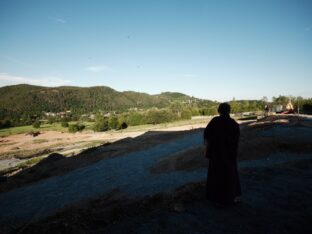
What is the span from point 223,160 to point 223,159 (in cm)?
2

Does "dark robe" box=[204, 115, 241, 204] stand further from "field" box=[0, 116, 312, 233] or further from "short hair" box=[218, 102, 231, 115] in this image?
"field" box=[0, 116, 312, 233]

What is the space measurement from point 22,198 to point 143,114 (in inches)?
3257

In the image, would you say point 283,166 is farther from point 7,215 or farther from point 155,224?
point 7,215

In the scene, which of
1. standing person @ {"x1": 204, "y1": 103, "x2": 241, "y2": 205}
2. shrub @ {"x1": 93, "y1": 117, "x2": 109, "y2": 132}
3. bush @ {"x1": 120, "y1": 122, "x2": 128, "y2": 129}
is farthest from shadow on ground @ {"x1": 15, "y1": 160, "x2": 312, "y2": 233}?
bush @ {"x1": 120, "y1": 122, "x2": 128, "y2": 129}

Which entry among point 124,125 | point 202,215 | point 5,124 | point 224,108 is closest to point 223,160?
point 224,108

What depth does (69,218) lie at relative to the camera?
22.4 ft

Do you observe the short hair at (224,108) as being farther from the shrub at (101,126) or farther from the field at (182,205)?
the shrub at (101,126)

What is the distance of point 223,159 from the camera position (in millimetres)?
6133

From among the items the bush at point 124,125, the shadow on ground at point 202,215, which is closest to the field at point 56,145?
the bush at point 124,125

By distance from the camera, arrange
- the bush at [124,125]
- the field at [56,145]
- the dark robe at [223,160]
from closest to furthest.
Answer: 1. the dark robe at [223,160]
2. the field at [56,145]
3. the bush at [124,125]

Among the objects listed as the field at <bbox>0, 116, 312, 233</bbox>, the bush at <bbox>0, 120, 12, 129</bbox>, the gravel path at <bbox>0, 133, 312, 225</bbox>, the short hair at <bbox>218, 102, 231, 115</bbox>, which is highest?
the short hair at <bbox>218, 102, 231, 115</bbox>

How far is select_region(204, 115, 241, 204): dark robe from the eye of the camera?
609 centimetres

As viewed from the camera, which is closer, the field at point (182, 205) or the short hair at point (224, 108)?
the field at point (182, 205)

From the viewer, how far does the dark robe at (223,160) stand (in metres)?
6.09
